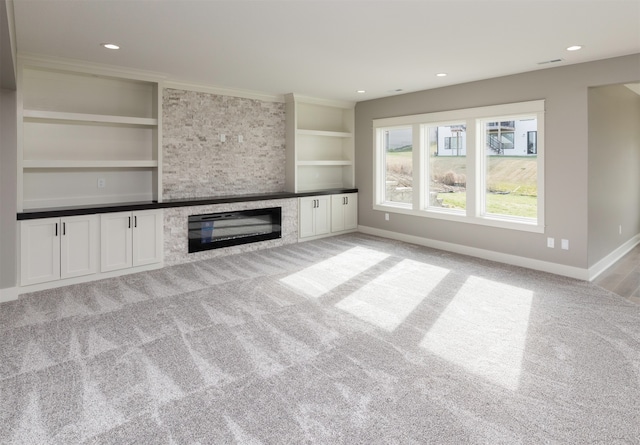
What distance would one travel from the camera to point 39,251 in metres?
4.43

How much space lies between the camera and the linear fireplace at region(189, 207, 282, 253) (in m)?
5.82

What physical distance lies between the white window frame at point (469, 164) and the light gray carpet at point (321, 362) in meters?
1.19

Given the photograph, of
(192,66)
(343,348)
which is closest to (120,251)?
(192,66)

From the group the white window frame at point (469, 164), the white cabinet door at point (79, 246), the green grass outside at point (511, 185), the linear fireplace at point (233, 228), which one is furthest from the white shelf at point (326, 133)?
the white cabinet door at point (79, 246)

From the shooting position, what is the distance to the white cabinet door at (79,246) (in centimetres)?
459

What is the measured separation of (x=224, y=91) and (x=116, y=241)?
2.88 metres

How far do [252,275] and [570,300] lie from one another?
3634 millimetres

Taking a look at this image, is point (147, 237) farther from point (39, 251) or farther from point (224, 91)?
point (224, 91)

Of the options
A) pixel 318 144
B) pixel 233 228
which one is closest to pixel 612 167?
pixel 318 144

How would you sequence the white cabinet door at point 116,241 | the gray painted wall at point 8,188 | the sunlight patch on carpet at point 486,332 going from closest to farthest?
the sunlight patch on carpet at point 486,332, the gray painted wall at point 8,188, the white cabinet door at point 116,241

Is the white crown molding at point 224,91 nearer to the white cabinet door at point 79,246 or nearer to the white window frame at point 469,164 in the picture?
the white window frame at point 469,164

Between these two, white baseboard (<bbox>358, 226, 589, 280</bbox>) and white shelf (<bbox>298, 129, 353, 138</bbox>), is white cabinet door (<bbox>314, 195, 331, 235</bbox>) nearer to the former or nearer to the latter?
white baseboard (<bbox>358, 226, 589, 280</bbox>)

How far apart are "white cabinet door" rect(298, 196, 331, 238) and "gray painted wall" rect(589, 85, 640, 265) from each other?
4.16 m

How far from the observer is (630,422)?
2.19m
